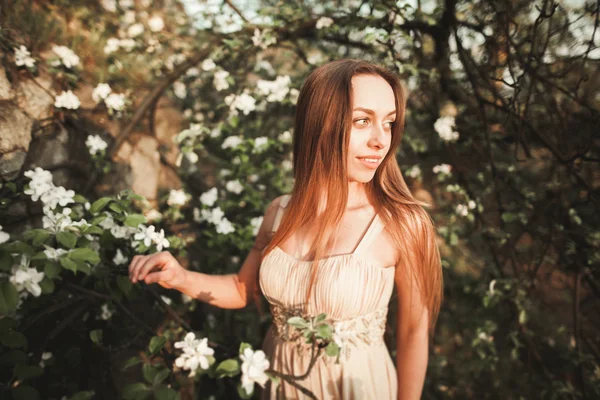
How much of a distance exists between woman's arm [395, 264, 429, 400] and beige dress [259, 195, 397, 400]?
0.05 meters

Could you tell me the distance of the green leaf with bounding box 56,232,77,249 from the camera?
41.6 inches

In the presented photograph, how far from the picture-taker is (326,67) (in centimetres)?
140

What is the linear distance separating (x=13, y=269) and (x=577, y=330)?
2630 mm

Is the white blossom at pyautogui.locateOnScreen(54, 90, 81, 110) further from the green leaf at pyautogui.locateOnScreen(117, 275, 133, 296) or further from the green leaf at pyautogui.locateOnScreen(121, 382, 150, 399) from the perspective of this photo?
the green leaf at pyautogui.locateOnScreen(121, 382, 150, 399)

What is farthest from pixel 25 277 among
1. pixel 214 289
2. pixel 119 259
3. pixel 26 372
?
pixel 214 289

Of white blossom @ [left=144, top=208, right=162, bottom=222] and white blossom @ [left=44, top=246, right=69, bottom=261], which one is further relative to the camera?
white blossom @ [left=144, top=208, right=162, bottom=222]

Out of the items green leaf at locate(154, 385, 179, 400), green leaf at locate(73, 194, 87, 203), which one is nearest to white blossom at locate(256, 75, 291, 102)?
green leaf at locate(73, 194, 87, 203)

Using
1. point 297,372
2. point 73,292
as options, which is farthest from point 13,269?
point 297,372

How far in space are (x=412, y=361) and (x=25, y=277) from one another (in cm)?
136

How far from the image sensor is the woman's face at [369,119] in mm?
1291

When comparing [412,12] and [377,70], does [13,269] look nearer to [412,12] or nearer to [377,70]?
[377,70]

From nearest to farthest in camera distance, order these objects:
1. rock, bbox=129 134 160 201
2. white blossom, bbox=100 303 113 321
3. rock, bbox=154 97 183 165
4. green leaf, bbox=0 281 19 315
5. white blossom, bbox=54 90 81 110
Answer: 1. green leaf, bbox=0 281 19 315
2. white blossom, bbox=100 303 113 321
3. white blossom, bbox=54 90 81 110
4. rock, bbox=129 134 160 201
5. rock, bbox=154 97 183 165

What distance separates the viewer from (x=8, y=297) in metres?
0.92

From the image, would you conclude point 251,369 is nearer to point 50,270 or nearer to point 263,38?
point 50,270
